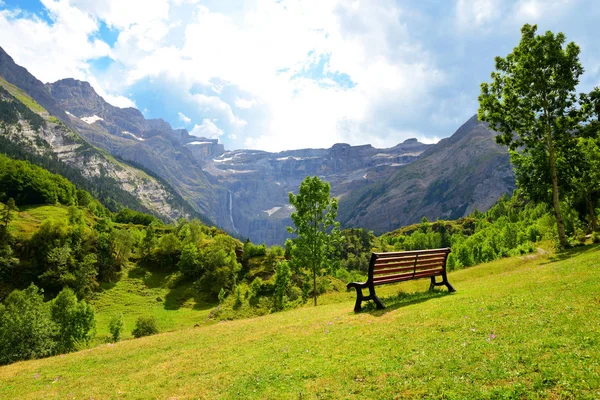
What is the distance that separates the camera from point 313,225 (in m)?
36.1

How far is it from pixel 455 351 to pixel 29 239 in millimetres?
123014

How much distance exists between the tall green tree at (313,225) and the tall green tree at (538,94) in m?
18.7

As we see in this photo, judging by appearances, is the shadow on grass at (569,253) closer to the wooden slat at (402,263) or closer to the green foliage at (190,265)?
the wooden slat at (402,263)

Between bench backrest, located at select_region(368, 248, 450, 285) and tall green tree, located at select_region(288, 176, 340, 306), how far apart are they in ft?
51.5

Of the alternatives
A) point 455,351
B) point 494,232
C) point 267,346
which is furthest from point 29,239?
point 494,232

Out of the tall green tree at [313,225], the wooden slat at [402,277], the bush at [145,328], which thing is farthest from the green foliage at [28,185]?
the wooden slat at [402,277]

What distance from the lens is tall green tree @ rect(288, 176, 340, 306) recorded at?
116 ft

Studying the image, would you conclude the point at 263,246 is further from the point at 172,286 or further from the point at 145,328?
the point at 145,328

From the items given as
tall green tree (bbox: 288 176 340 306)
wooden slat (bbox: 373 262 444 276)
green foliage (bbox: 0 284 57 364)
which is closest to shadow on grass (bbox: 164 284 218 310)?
green foliage (bbox: 0 284 57 364)

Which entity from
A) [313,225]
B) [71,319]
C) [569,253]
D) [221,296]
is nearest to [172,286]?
[221,296]

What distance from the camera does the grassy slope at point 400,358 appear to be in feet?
25.2

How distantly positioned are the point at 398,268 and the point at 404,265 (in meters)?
0.43

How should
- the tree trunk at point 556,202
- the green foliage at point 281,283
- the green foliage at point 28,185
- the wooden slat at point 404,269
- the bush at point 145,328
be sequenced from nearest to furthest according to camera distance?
the wooden slat at point 404,269 < the tree trunk at point 556,202 < the bush at point 145,328 < the green foliage at point 281,283 < the green foliage at point 28,185

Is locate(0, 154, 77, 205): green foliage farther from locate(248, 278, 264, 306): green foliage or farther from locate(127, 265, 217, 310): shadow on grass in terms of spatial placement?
locate(248, 278, 264, 306): green foliage
